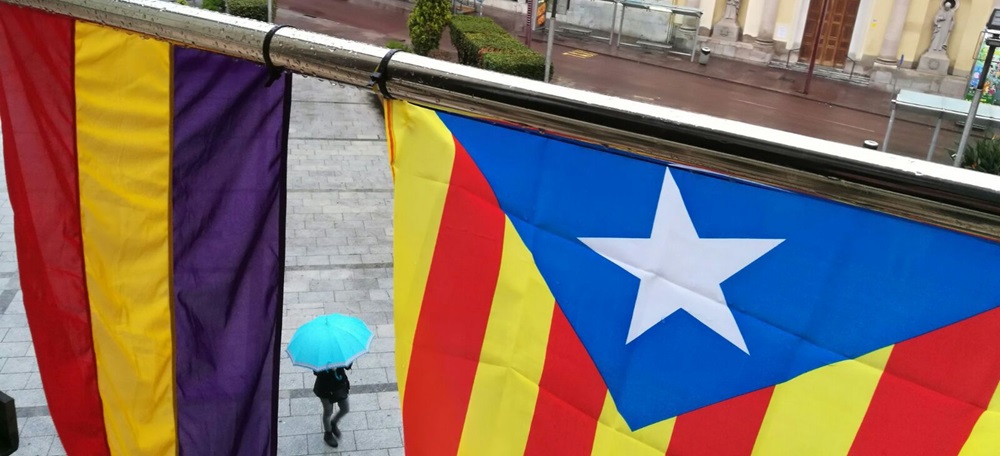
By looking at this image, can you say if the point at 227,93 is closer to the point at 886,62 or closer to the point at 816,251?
the point at 816,251

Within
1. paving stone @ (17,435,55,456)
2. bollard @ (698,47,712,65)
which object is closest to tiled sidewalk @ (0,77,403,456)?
paving stone @ (17,435,55,456)

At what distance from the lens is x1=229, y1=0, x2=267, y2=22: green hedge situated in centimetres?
2298

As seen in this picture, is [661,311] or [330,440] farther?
[330,440]

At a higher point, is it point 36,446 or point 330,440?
point 330,440

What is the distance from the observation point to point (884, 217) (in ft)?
6.09

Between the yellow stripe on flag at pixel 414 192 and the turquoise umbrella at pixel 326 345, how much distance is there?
180 inches

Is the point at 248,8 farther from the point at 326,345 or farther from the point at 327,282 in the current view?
A: the point at 326,345

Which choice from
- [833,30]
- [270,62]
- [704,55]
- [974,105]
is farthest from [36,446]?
[833,30]

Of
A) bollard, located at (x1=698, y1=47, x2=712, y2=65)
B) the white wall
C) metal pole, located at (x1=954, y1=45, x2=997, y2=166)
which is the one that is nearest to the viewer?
metal pole, located at (x1=954, y1=45, x2=997, y2=166)

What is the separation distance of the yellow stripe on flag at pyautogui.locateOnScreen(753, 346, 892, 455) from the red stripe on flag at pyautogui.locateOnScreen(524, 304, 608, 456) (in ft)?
1.52

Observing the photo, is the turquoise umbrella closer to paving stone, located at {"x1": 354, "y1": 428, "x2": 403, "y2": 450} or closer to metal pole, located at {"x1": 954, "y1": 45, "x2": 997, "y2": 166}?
paving stone, located at {"x1": 354, "y1": 428, "x2": 403, "y2": 450}

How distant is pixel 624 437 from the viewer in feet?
7.63

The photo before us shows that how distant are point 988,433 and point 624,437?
0.88 meters

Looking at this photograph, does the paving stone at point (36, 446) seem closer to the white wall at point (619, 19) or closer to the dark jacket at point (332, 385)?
the dark jacket at point (332, 385)
